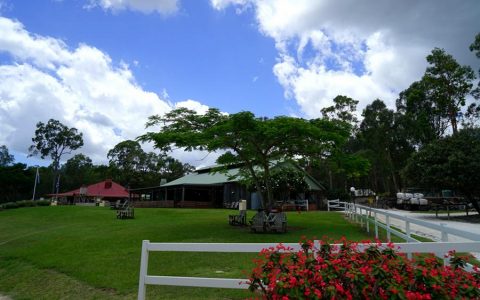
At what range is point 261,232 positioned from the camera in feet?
52.9

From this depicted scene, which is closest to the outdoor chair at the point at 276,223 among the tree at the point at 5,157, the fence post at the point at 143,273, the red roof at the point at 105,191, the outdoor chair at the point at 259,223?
the outdoor chair at the point at 259,223

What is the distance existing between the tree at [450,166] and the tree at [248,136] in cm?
986

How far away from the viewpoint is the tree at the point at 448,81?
36.7 m

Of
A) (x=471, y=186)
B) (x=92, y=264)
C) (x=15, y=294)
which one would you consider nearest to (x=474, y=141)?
(x=471, y=186)

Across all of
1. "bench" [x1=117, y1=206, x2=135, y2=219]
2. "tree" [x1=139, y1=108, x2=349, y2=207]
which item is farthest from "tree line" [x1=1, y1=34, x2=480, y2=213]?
"bench" [x1=117, y1=206, x2=135, y2=219]

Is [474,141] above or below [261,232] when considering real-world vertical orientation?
above

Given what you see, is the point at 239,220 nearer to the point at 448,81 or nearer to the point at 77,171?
the point at 448,81

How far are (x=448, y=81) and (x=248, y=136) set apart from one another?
30.0 meters

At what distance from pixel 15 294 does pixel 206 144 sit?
9.80m

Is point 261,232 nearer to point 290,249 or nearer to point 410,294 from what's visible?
point 290,249

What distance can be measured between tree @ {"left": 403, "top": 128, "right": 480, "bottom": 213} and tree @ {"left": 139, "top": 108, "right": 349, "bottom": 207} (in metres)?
9.86

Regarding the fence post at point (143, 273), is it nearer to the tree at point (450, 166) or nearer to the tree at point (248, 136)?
the tree at point (248, 136)

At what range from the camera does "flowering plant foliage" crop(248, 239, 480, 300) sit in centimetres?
324

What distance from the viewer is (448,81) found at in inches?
1474
